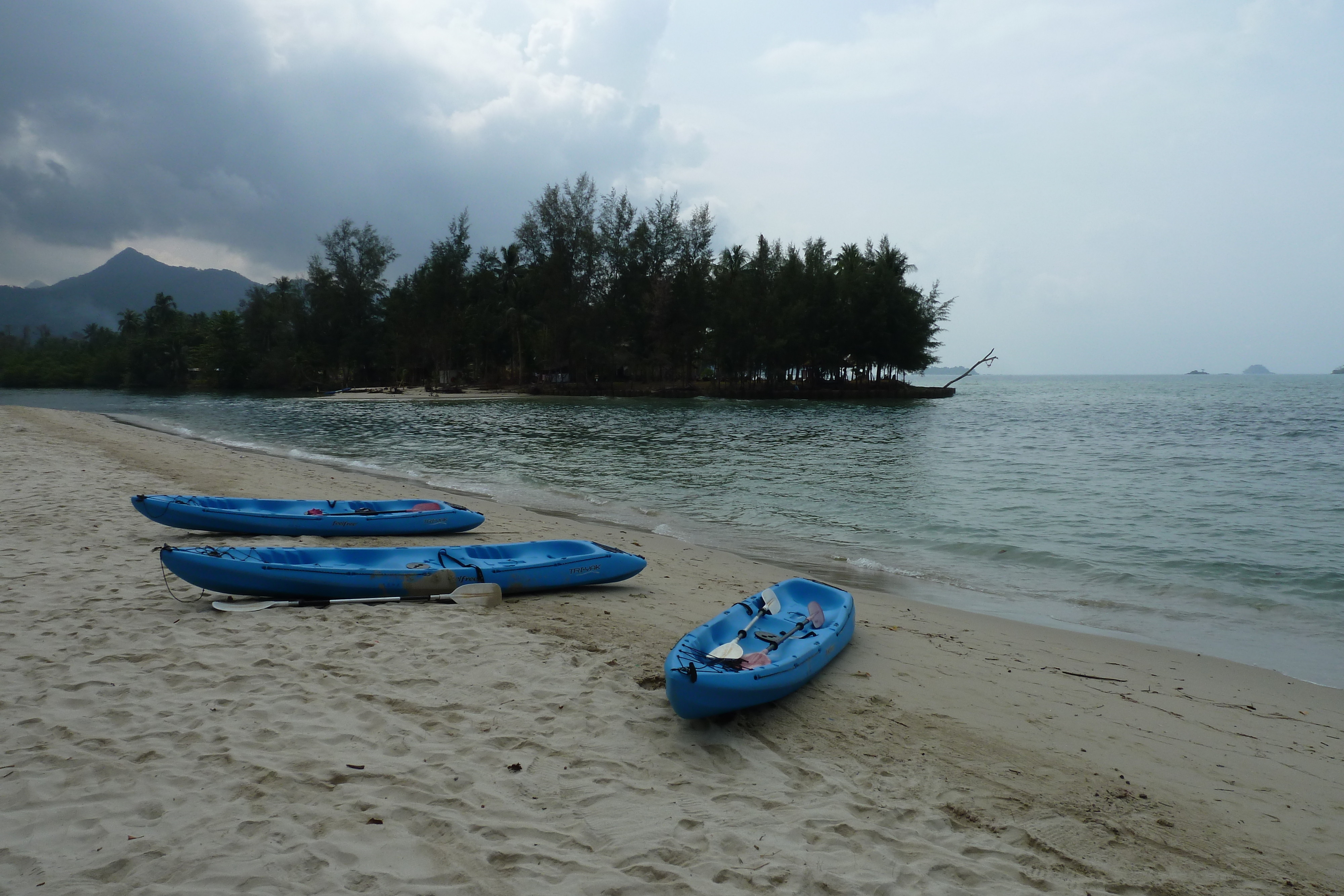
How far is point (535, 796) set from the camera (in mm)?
3043

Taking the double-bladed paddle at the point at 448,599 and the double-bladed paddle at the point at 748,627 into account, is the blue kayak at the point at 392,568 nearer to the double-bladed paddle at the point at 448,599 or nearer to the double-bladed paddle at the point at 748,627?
the double-bladed paddle at the point at 448,599

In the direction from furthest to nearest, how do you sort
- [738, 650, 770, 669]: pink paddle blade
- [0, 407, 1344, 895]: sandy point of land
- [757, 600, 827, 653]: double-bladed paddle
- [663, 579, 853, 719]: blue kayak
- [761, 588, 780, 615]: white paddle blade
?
[761, 588, 780, 615]: white paddle blade → [757, 600, 827, 653]: double-bladed paddle → [738, 650, 770, 669]: pink paddle blade → [663, 579, 853, 719]: blue kayak → [0, 407, 1344, 895]: sandy point of land

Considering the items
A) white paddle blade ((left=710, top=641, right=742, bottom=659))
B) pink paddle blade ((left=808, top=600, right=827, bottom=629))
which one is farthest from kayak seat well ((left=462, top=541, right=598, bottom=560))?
white paddle blade ((left=710, top=641, right=742, bottom=659))

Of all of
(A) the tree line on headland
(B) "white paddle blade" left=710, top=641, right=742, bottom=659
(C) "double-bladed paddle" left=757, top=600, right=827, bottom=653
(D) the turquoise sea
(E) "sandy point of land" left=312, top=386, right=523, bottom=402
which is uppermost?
(A) the tree line on headland

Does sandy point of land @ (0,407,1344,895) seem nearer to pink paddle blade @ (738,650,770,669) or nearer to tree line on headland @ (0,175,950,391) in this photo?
pink paddle blade @ (738,650,770,669)

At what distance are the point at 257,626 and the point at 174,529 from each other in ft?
13.9

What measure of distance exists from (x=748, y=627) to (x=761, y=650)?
276 mm

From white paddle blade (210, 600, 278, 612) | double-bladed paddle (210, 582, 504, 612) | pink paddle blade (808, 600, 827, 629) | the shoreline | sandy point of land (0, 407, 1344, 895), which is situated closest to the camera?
sandy point of land (0, 407, 1344, 895)

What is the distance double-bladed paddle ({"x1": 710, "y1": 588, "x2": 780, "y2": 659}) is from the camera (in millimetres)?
4266

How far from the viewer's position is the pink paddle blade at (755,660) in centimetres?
417

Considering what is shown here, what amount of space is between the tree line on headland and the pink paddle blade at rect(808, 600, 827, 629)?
50.1 m

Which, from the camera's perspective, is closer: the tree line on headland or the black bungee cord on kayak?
the black bungee cord on kayak

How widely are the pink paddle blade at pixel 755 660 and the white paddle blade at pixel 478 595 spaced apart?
2.41 meters

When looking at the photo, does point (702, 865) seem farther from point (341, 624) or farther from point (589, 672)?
point (341, 624)
